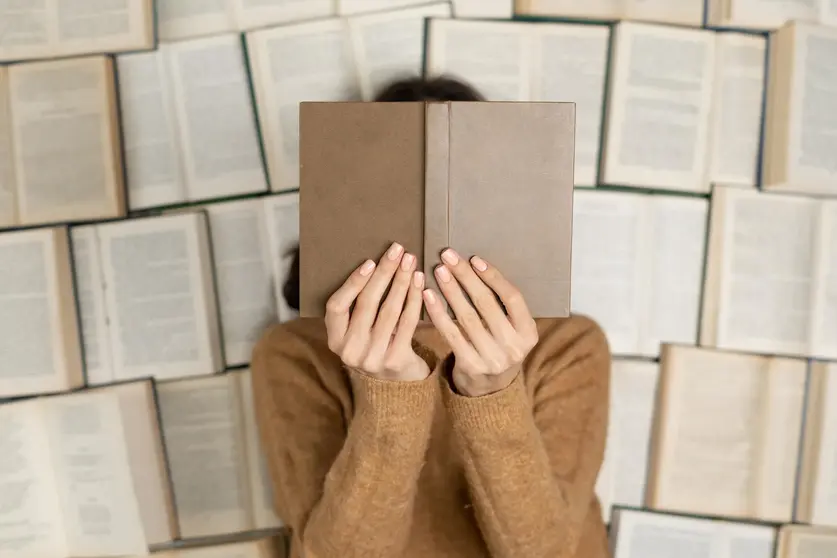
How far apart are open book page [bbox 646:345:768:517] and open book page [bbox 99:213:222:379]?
633mm

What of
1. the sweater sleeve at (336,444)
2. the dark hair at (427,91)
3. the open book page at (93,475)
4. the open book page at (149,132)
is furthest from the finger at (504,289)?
the open book page at (93,475)

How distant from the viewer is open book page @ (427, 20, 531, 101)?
85cm

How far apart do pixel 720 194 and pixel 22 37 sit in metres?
0.95

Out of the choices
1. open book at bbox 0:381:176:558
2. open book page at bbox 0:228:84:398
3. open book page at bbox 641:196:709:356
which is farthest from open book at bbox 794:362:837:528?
open book page at bbox 0:228:84:398

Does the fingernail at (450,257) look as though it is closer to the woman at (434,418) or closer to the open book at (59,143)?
the woman at (434,418)

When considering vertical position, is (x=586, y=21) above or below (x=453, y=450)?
above

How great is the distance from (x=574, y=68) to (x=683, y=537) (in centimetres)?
68

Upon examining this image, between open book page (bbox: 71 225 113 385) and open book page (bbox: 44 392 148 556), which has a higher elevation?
open book page (bbox: 71 225 113 385)

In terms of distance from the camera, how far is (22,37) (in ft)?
2.75

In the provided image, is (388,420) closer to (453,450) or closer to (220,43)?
(453,450)

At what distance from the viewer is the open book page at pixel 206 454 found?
0.89 metres

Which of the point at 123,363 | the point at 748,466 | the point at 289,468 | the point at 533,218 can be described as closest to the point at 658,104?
the point at 533,218

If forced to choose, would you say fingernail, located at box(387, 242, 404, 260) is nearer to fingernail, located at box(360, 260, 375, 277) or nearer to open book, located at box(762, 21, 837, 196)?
fingernail, located at box(360, 260, 375, 277)

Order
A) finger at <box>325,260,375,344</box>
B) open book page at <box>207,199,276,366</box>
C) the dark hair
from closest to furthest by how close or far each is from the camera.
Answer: finger at <box>325,260,375,344</box>, the dark hair, open book page at <box>207,199,276,366</box>
